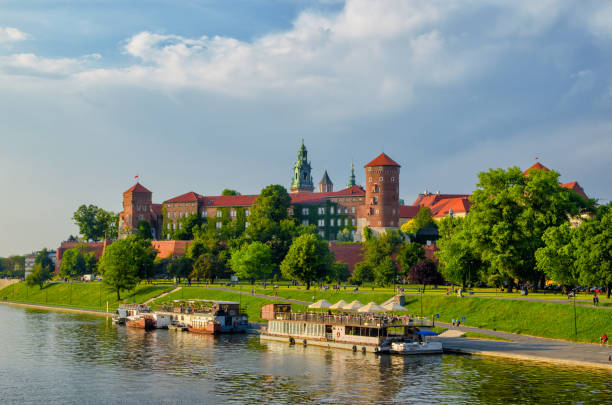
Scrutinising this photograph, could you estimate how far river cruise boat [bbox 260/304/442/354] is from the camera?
59062 mm

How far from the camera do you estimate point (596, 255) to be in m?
67.6

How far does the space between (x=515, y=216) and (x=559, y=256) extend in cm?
1020

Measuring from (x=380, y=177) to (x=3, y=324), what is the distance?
93.9 meters

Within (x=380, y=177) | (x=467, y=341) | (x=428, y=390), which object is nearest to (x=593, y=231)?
(x=467, y=341)

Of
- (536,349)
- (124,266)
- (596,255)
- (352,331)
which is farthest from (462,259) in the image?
(124,266)

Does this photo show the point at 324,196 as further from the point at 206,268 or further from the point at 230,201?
the point at 206,268

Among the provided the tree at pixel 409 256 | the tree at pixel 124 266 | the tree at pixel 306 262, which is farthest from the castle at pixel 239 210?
the tree at pixel 306 262

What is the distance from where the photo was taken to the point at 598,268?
6788cm

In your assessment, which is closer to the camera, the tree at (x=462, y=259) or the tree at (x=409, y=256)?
the tree at (x=462, y=259)

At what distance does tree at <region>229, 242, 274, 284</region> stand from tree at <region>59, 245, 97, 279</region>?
216 feet

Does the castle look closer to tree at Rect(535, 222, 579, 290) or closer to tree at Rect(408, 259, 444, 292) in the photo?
tree at Rect(408, 259, 444, 292)

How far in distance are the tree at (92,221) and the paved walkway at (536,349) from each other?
489 feet

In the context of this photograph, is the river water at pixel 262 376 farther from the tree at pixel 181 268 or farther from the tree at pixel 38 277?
the tree at pixel 38 277

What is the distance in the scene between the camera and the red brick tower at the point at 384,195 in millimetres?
163375
